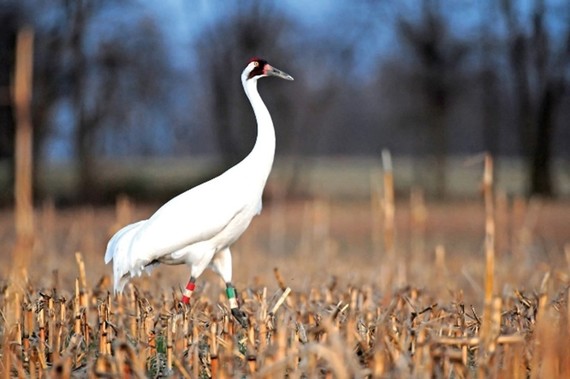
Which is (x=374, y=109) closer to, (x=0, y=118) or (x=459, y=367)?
(x=0, y=118)

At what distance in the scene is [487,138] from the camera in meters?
31.0

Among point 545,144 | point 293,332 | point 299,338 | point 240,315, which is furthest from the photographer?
point 545,144

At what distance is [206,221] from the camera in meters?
6.08

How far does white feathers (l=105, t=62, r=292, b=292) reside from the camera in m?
6.07

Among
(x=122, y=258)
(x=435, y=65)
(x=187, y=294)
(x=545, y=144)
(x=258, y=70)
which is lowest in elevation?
(x=187, y=294)

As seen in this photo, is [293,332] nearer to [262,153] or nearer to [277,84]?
[262,153]

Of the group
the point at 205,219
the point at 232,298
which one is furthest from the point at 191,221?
the point at 232,298

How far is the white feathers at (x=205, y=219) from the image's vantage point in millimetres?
6074

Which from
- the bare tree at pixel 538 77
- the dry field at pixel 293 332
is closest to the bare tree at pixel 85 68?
the bare tree at pixel 538 77

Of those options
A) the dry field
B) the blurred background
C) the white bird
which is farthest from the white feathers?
the blurred background

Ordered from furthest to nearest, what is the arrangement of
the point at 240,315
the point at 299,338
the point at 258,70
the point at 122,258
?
the point at 258,70 → the point at 122,258 → the point at 240,315 → the point at 299,338

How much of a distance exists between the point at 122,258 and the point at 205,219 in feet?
2.15

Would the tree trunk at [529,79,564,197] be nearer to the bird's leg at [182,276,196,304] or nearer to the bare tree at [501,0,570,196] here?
the bare tree at [501,0,570,196]

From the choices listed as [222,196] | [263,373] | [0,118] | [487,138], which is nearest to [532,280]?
[222,196]
